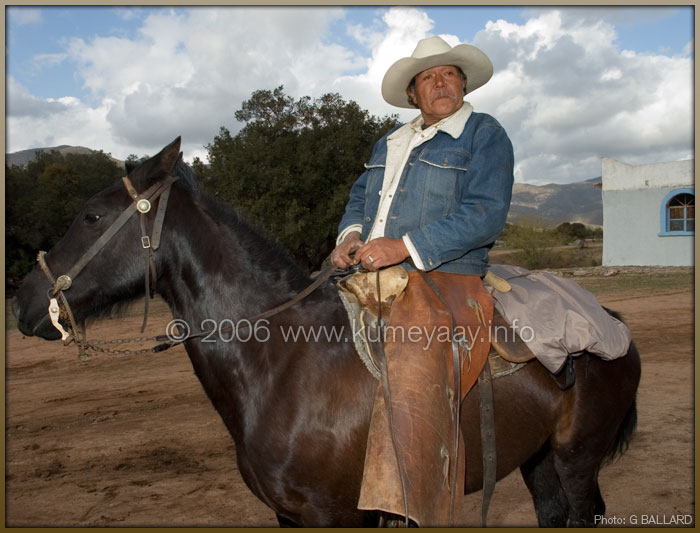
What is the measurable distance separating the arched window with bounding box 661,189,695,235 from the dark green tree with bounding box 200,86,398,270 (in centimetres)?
1269

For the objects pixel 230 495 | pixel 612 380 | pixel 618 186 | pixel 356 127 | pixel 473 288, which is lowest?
pixel 230 495

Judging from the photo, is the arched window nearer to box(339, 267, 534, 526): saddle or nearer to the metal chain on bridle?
box(339, 267, 534, 526): saddle

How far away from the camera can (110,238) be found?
2.65m

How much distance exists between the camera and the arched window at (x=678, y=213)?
2170 centimetres

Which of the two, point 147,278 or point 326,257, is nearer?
point 147,278

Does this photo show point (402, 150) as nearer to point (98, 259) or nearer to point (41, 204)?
point (98, 259)

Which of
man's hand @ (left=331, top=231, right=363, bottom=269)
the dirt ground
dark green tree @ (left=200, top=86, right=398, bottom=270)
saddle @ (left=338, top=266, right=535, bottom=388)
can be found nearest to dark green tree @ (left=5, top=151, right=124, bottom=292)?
dark green tree @ (left=200, top=86, right=398, bottom=270)

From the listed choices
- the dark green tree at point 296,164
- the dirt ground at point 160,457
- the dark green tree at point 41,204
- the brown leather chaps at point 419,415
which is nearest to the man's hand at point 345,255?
the brown leather chaps at point 419,415

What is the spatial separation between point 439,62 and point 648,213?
77.4ft

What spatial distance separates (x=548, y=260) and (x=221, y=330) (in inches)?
1089

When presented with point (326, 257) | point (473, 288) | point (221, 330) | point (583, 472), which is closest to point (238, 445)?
point (221, 330)

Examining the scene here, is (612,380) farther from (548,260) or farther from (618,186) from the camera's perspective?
(548,260)

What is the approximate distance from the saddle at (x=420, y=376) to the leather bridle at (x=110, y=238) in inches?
41.3

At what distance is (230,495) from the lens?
450cm
